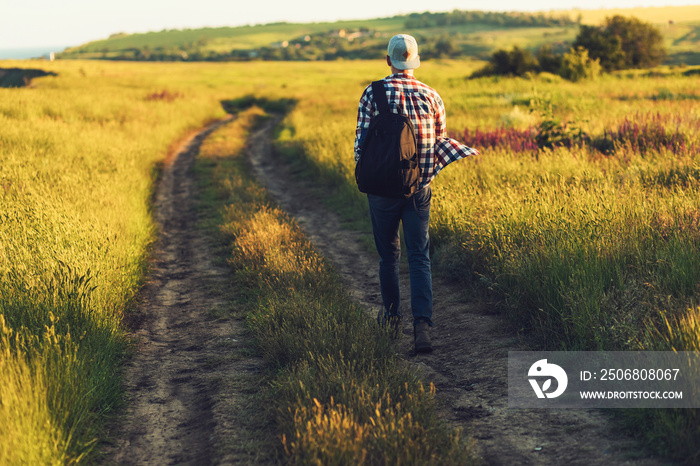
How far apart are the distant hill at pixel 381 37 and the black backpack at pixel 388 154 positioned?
62.1m

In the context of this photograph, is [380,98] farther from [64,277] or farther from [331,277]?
[64,277]

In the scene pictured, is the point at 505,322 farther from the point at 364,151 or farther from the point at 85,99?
the point at 85,99

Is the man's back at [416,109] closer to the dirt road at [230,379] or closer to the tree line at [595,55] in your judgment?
the dirt road at [230,379]

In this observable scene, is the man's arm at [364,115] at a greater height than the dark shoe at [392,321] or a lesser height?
greater

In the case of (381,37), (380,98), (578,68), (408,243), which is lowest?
(408,243)

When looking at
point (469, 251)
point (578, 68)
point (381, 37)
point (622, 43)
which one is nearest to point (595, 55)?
point (622, 43)

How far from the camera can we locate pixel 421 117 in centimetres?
438

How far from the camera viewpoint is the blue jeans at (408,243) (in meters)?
4.49

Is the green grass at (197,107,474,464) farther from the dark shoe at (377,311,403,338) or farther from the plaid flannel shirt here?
the plaid flannel shirt

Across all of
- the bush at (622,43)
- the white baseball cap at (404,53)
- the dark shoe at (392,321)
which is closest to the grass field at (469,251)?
the dark shoe at (392,321)

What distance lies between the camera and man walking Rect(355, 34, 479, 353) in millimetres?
4336

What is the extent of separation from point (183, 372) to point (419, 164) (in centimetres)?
258

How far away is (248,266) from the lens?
6613 millimetres

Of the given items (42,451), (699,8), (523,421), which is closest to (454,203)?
(523,421)
